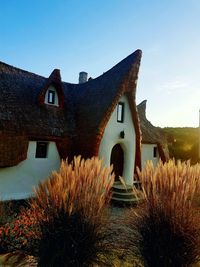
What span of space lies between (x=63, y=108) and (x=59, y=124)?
1.52 m

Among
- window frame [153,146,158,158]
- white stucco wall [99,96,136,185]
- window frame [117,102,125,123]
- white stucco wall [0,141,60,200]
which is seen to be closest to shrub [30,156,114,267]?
white stucco wall [0,141,60,200]

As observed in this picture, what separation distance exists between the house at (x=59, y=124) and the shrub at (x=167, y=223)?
24.7 feet

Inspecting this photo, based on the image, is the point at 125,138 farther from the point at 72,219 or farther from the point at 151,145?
the point at 72,219

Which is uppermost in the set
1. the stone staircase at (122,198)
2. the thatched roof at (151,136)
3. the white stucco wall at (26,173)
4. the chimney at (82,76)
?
the chimney at (82,76)

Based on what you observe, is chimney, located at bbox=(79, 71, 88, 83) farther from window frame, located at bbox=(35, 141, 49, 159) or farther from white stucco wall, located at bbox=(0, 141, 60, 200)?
window frame, located at bbox=(35, 141, 49, 159)

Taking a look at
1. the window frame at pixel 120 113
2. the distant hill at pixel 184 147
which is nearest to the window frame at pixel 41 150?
the window frame at pixel 120 113

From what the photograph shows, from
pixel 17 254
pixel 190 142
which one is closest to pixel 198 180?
pixel 17 254

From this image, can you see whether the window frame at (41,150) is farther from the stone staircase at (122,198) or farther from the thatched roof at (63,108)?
the stone staircase at (122,198)

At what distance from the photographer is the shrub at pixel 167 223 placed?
4.25 metres

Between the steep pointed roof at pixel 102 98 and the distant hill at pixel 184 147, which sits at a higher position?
the steep pointed roof at pixel 102 98

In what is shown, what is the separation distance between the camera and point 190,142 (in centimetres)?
2955

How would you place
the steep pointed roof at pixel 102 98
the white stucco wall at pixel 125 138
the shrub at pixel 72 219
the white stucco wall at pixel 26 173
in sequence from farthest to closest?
the white stucco wall at pixel 125 138
the steep pointed roof at pixel 102 98
the white stucco wall at pixel 26 173
the shrub at pixel 72 219

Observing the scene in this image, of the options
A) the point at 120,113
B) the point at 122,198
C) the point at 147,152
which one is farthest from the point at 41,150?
the point at 147,152

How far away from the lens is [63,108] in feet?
46.5
